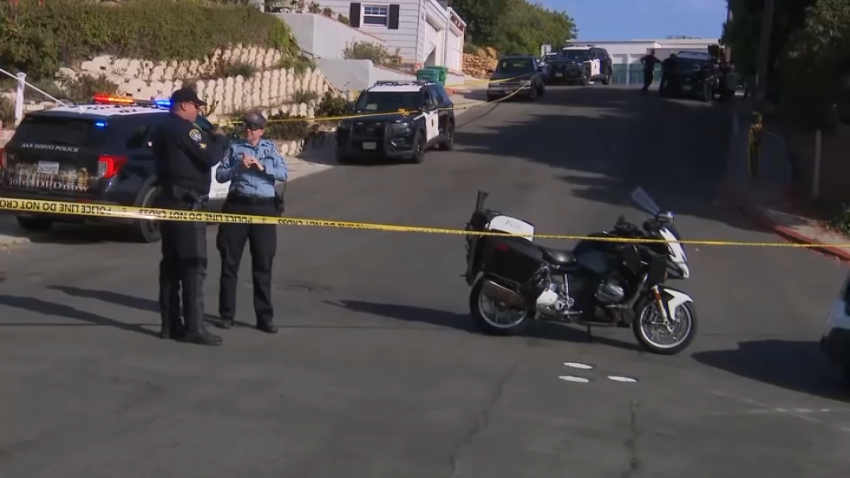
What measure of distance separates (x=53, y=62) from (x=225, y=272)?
16.8 m

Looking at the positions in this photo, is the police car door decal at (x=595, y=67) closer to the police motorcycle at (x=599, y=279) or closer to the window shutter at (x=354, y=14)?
the window shutter at (x=354, y=14)

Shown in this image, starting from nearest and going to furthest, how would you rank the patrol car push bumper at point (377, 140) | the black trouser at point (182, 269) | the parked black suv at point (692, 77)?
the black trouser at point (182, 269) < the patrol car push bumper at point (377, 140) < the parked black suv at point (692, 77)

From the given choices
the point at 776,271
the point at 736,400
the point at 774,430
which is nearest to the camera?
the point at 774,430

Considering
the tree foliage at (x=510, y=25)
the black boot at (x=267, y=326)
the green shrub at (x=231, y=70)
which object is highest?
the tree foliage at (x=510, y=25)

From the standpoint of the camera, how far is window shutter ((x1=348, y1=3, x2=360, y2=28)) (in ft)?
177

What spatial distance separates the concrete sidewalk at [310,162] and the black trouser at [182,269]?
19.7 ft

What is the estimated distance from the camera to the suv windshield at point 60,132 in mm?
14289

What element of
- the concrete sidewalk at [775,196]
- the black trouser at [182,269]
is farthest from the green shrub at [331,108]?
the black trouser at [182,269]

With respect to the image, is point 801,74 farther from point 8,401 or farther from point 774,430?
point 8,401

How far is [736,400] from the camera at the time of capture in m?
8.67

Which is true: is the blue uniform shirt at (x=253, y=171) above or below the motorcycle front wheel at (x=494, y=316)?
above

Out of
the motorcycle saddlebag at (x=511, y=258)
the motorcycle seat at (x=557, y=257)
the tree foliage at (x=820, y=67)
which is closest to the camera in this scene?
the motorcycle saddlebag at (x=511, y=258)

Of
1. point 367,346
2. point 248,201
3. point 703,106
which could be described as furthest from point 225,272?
point 703,106

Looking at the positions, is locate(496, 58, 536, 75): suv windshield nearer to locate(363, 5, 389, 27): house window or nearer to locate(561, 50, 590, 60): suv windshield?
locate(561, 50, 590, 60): suv windshield
